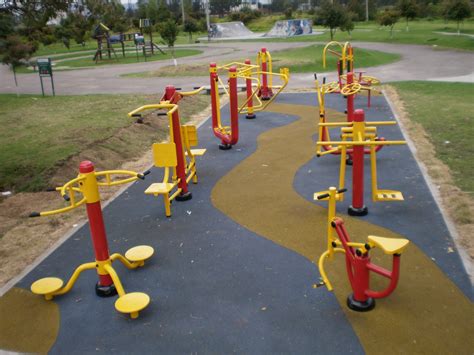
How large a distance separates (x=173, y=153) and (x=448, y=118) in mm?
7204

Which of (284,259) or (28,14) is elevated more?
(28,14)

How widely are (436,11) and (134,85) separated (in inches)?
1661

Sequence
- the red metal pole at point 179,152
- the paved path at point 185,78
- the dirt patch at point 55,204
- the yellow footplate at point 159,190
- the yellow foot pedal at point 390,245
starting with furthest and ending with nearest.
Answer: the paved path at point 185,78 → the red metal pole at point 179,152 → the yellow footplate at point 159,190 → the dirt patch at point 55,204 → the yellow foot pedal at point 390,245

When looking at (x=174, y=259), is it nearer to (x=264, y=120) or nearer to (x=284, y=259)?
(x=284, y=259)

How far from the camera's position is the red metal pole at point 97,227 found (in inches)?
163

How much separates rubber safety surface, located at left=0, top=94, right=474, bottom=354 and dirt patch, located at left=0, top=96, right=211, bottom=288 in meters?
0.31

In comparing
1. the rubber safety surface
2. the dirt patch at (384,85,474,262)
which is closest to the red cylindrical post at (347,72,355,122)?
the dirt patch at (384,85,474,262)

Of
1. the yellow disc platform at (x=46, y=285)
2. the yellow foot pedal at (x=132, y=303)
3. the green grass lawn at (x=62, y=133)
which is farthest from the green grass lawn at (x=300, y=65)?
the yellow foot pedal at (x=132, y=303)

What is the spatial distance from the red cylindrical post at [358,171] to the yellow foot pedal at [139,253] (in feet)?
7.98

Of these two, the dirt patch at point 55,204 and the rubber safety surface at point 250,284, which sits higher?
the dirt patch at point 55,204

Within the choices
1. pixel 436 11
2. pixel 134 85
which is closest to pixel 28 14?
pixel 134 85

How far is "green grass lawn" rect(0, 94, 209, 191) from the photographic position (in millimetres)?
8141

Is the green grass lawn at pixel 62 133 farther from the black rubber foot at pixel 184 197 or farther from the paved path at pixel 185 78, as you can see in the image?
the paved path at pixel 185 78

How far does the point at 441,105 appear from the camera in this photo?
1184 centimetres
